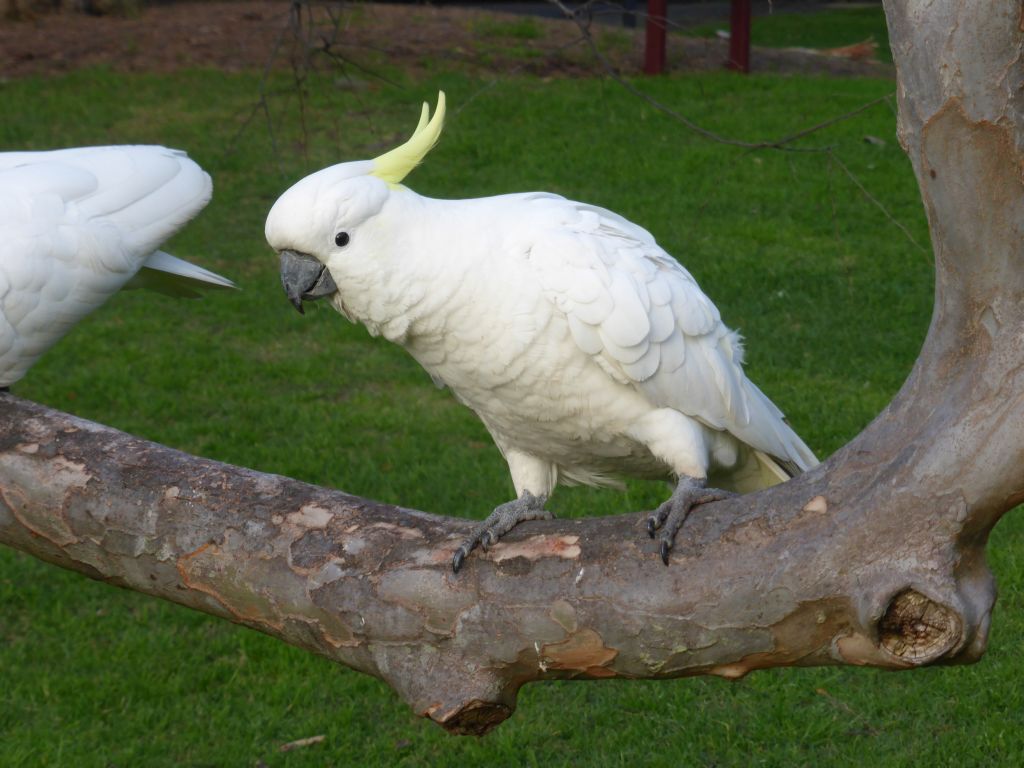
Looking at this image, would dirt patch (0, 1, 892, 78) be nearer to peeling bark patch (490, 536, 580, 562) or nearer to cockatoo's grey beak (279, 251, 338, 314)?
cockatoo's grey beak (279, 251, 338, 314)

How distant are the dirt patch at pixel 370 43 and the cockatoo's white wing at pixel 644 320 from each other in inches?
230

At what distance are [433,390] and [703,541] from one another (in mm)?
3366

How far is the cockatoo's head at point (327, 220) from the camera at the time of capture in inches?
80.4

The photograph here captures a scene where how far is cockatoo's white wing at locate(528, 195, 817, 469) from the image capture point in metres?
2.20

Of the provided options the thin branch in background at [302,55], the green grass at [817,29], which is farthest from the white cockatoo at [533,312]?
the green grass at [817,29]

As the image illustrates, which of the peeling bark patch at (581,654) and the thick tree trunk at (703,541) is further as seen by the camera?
the peeling bark patch at (581,654)

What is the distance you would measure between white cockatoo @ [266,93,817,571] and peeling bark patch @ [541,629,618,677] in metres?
0.23

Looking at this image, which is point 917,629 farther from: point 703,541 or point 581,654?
point 581,654

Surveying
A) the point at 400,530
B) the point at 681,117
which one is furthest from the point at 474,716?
the point at 681,117

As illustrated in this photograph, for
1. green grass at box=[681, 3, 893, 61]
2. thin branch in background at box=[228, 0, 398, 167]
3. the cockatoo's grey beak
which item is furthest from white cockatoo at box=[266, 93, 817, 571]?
green grass at box=[681, 3, 893, 61]

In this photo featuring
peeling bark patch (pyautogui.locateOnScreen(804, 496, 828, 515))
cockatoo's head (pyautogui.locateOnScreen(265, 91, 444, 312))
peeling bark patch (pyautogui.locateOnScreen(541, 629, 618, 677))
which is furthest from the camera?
cockatoo's head (pyautogui.locateOnScreen(265, 91, 444, 312))

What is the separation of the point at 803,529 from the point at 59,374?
4232mm

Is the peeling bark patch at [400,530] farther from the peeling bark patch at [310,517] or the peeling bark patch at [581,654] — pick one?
the peeling bark patch at [581,654]

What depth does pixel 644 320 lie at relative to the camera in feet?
7.36
